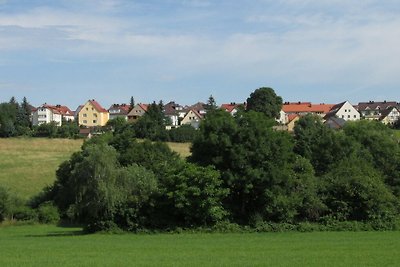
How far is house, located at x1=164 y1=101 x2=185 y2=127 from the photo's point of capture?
178000 mm

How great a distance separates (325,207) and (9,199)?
30889 millimetres

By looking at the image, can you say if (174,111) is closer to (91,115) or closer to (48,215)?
(91,115)

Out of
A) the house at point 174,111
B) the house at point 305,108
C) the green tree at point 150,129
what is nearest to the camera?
the green tree at point 150,129

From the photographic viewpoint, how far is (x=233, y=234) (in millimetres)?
39406

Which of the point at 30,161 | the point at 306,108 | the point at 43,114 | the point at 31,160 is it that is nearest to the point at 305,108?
the point at 306,108

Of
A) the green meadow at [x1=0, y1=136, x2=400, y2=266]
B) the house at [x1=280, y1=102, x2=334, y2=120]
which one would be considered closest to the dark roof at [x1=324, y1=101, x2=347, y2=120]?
the house at [x1=280, y1=102, x2=334, y2=120]

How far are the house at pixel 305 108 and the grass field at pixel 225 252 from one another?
149414 millimetres

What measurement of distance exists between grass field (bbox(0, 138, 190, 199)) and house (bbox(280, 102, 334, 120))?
84.0 m

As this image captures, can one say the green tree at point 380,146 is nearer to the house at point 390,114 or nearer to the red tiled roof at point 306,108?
the house at point 390,114

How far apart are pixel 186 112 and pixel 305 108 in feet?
121

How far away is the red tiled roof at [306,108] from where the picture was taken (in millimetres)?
185375

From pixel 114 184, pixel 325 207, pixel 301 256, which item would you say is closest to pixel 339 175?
pixel 325 207

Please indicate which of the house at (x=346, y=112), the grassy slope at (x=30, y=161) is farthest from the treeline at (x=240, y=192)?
the house at (x=346, y=112)

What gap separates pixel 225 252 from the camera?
26656 millimetres
